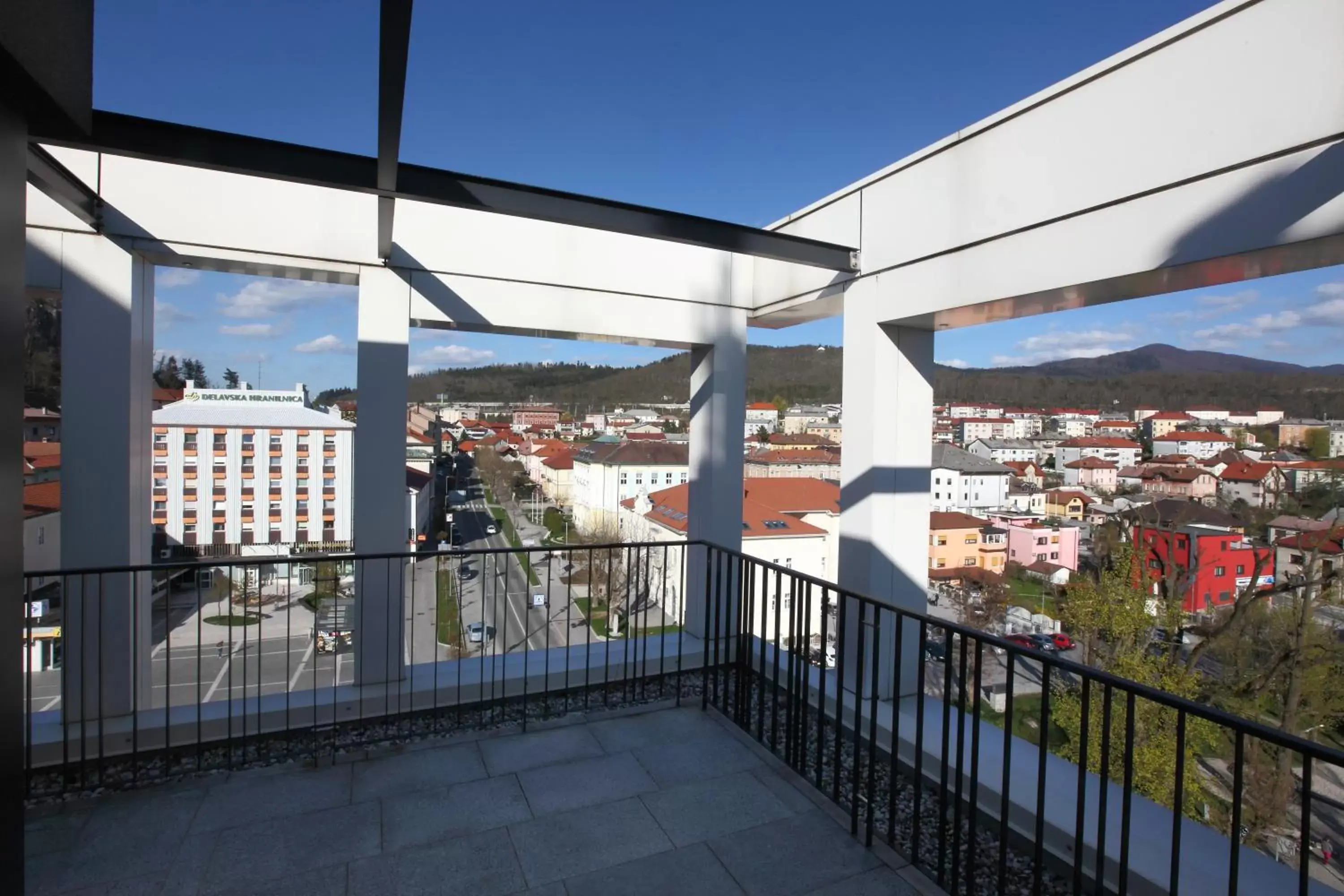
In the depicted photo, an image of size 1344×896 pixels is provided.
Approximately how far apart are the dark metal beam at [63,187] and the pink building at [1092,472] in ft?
21.8

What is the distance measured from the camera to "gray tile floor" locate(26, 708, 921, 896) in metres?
2.17

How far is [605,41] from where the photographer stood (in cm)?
418

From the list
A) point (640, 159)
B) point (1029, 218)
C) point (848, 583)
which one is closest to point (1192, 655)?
point (848, 583)

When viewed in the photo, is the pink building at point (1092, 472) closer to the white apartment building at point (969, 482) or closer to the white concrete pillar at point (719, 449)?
the white apartment building at point (969, 482)

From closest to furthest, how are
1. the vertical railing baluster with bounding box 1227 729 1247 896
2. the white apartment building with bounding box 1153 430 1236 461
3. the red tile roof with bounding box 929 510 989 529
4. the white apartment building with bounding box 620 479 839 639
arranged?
1. the vertical railing baluster with bounding box 1227 729 1247 896
2. the white apartment building with bounding box 1153 430 1236 461
3. the white apartment building with bounding box 620 479 839 639
4. the red tile roof with bounding box 929 510 989 529

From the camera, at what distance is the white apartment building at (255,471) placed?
383 centimetres

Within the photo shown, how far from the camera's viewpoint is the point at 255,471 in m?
4.03

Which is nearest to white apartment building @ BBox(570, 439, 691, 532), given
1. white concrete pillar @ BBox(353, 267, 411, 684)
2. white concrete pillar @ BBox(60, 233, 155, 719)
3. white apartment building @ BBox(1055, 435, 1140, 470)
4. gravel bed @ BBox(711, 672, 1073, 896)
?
white concrete pillar @ BBox(353, 267, 411, 684)

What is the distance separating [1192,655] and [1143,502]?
140cm

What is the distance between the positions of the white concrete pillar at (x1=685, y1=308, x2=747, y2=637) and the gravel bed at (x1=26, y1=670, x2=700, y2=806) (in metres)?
0.87

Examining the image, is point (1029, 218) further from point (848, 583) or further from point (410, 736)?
point (410, 736)

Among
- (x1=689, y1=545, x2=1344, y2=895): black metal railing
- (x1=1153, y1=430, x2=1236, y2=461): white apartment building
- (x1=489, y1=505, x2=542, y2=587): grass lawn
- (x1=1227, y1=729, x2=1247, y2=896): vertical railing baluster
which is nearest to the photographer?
(x1=1227, y1=729, x2=1247, y2=896): vertical railing baluster

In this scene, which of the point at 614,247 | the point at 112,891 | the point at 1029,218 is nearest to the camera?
the point at 112,891

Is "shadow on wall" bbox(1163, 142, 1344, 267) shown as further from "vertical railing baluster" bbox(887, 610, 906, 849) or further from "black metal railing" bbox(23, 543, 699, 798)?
"black metal railing" bbox(23, 543, 699, 798)
